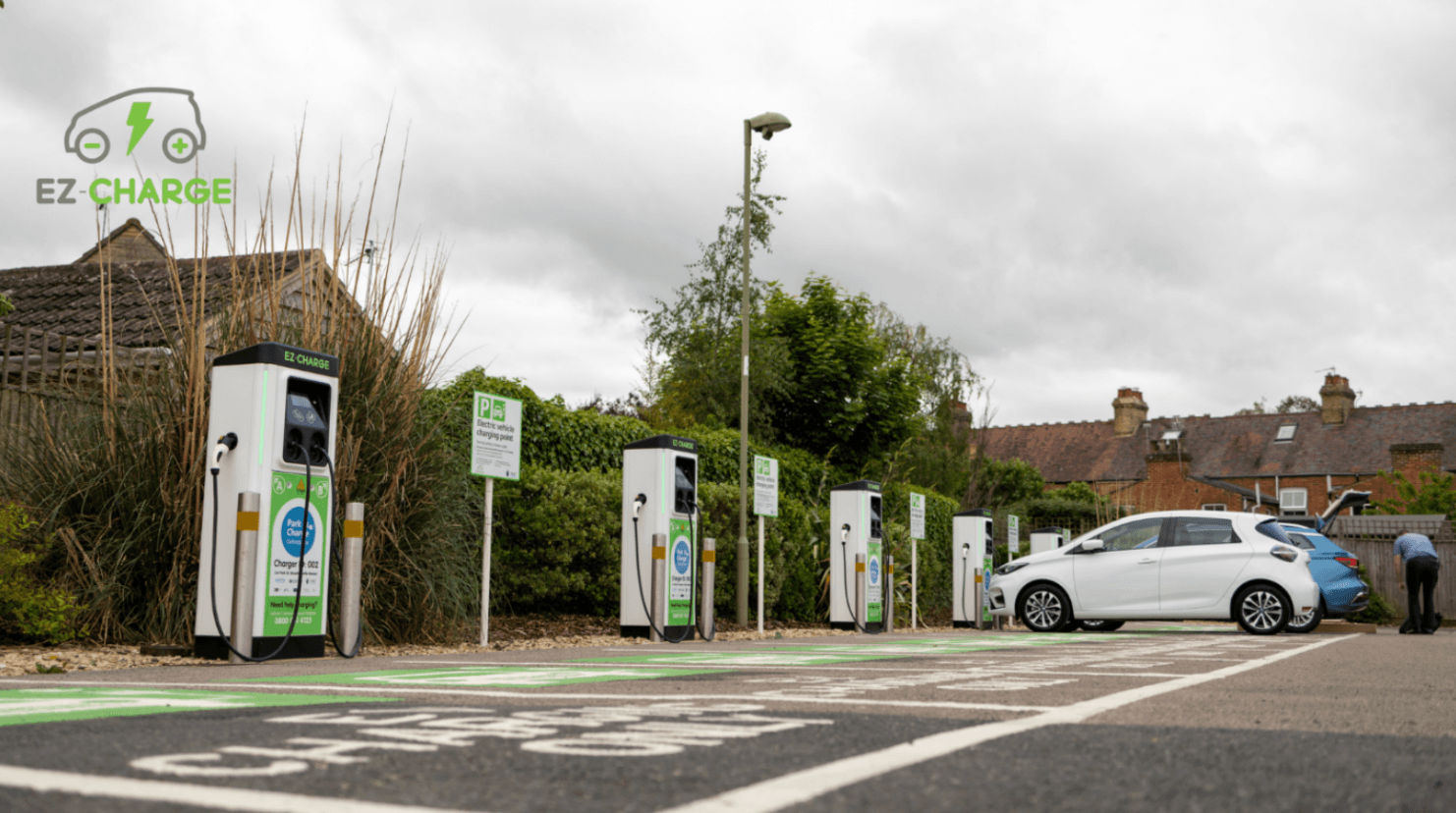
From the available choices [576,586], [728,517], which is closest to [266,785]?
[576,586]

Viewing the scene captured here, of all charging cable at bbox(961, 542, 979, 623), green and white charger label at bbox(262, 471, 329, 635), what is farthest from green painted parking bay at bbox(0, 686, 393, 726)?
charging cable at bbox(961, 542, 979, 623)

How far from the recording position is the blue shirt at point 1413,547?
16438 millimetres

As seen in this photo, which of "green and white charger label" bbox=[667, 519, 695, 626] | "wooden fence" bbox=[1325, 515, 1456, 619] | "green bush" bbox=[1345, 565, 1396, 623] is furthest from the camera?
"wooden fence" bbox=[1325, 515, 1456, 619]

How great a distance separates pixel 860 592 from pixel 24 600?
408 inches

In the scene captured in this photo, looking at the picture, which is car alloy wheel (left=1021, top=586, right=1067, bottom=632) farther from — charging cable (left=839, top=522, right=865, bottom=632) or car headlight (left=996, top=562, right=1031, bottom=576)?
charging cable (left=839, top=522, right=865, bottom=632)

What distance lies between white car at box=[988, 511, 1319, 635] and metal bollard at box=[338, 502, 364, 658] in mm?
10621

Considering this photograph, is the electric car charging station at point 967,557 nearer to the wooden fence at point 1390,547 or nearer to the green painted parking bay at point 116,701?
the wooden fence at point 1390,547

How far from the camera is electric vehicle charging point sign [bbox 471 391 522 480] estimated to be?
9.88m

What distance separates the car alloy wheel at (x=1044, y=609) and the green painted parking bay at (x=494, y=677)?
10630 mm

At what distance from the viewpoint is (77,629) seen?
26.2 feet

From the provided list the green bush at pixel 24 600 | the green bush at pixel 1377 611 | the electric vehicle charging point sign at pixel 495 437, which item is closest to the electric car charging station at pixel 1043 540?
the green bush at pixel 1377 611

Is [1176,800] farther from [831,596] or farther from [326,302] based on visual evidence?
[831,596]

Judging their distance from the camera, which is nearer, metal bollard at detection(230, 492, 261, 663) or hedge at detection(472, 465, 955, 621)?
metal bollard at detection(230, 492, 261, 663)

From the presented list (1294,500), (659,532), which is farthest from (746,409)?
(1294,500)
